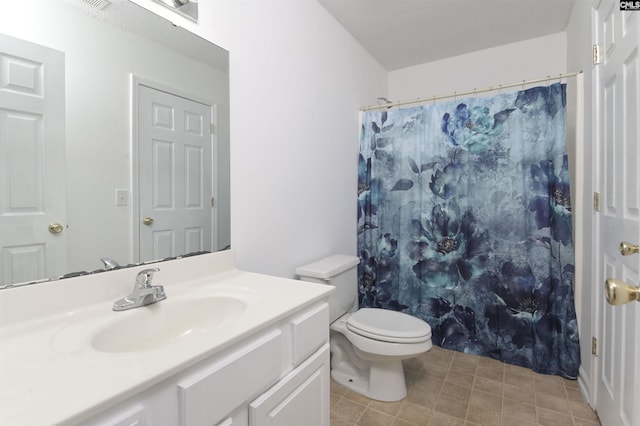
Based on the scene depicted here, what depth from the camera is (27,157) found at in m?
0.83

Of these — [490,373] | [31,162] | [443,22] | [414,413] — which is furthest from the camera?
[443,22]

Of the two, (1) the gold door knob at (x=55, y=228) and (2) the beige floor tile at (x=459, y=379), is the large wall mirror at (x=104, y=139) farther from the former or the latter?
(2) the beige floor tile at (x=459, y=379)

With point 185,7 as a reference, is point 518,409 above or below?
below

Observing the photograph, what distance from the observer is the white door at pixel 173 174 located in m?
1.10

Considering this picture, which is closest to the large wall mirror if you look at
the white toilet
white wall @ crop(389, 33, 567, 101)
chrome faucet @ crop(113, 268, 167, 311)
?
chrome faucet @ crop(113, 268, 167, 311)

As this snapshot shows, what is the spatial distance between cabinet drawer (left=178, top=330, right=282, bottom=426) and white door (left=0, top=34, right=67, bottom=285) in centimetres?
58

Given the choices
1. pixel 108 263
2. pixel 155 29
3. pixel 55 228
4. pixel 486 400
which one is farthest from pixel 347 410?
pixel 155 29

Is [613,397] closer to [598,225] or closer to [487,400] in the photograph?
[487,400]

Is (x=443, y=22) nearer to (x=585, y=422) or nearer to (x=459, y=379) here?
(x=459, y=379)

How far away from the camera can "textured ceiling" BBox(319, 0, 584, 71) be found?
1.98m

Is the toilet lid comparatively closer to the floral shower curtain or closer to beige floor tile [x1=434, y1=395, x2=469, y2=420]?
beige floor tile [x1=434, y1=395, x2=469, y2=420]

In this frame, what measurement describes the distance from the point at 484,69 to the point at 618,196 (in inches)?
70.3

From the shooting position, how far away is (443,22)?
2.18 m

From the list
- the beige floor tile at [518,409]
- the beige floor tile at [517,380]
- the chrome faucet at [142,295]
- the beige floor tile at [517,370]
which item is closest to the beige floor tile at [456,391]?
the beige floor tile at [518,409]
